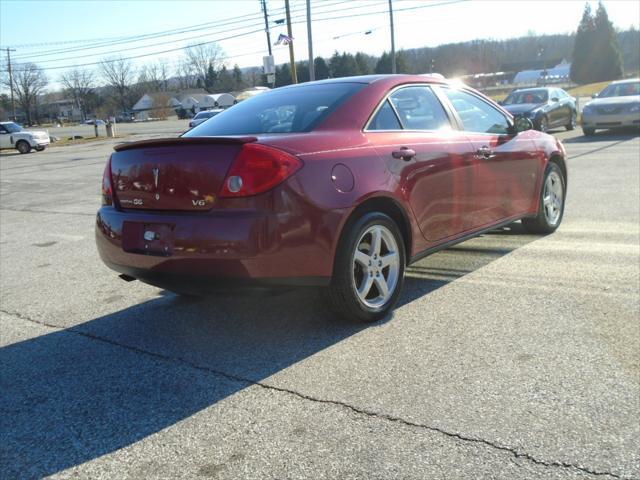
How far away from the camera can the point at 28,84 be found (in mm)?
108562

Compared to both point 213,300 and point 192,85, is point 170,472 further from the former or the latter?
point 192,85

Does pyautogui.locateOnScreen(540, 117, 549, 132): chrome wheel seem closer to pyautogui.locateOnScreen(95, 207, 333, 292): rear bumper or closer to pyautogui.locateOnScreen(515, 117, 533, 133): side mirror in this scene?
pyautogui.locateOnScreen(515, 117, 533, 133): side mirror

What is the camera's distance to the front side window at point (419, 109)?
4.44 m

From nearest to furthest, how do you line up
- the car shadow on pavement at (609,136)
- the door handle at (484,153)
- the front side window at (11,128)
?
the door handle at (484,153) < the car shadow on pavement at (609,136) < the front side window at (11,128)

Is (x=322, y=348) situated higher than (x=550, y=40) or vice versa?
(x=550, y=40)

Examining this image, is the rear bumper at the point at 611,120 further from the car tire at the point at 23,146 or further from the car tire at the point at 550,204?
the car tire at the point at 23,146

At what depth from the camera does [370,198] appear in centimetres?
385

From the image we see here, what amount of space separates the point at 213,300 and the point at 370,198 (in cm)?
158

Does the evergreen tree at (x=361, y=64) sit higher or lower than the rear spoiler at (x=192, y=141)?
higher

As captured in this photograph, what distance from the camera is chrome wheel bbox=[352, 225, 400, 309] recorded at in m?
3.94

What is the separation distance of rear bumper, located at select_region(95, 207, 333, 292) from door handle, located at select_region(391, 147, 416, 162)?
93 cm

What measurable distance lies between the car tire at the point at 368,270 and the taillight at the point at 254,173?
609mm

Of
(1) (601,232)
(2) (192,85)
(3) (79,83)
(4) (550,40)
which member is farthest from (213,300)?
(4) (550,40)

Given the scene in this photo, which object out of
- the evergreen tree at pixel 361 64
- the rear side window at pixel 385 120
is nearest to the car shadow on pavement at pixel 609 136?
the rear side window at pixel 385 120
